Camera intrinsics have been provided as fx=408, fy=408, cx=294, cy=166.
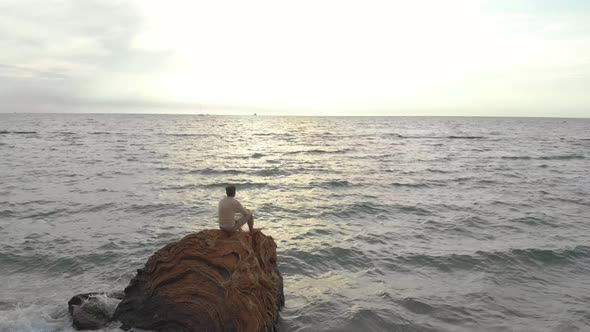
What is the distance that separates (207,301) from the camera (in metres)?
6.89

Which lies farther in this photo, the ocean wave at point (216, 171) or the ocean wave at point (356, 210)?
the ocean wave at point (216, 171)

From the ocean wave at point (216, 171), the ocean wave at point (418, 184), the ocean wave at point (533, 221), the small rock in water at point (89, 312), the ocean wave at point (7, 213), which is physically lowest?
the ocean wave at point (418, 184)

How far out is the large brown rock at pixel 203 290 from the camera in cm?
680

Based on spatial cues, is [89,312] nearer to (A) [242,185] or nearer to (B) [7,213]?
(B) [7,213]

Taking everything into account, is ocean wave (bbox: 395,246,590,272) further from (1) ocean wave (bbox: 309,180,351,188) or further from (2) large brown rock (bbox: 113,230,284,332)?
(1) ocean wave (bbox: 309,180,351,188)

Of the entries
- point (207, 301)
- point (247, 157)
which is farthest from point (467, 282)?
point (247, 157)

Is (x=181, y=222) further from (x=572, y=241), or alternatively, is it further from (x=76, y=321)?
(x=572, y=241)

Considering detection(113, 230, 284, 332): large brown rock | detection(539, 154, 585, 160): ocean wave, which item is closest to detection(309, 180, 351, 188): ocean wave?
detection(113, 230, 284, 332): large brown rock

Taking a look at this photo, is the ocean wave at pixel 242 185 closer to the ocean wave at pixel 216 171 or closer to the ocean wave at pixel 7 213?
the ocean wave at pixel 216 171

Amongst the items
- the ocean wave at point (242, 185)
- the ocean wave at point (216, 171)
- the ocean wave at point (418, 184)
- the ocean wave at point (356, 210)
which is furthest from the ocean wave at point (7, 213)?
the ocean wave at point (418, 184)

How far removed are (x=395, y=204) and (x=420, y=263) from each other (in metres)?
8.32

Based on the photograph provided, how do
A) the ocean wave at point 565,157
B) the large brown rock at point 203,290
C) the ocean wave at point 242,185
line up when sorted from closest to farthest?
the large brown rock at point 203,290 < the ocean wave at point 242,185 < the ocean wave at point 565,157

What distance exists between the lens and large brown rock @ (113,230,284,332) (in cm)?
680

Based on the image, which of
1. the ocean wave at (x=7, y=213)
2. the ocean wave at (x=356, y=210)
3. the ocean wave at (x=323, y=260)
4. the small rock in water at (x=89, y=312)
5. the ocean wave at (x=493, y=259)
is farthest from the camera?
the ocean wave at (x=356, y=210)
